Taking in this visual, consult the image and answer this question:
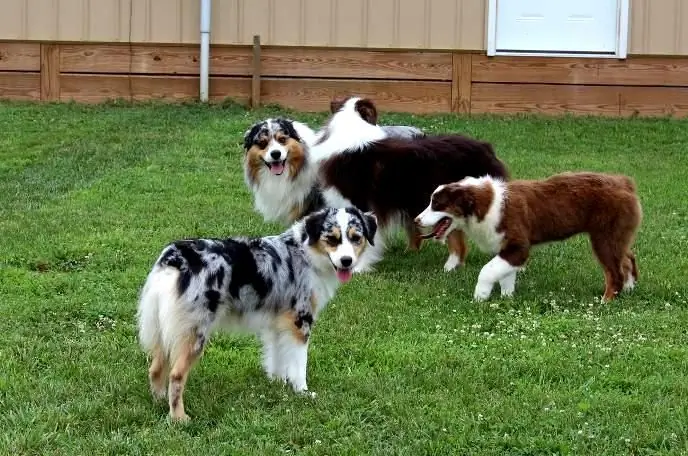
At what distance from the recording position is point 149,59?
15.4 metres

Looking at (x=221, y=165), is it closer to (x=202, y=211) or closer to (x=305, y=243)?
(x=202, y=211)

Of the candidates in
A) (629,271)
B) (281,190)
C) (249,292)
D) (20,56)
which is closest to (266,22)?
(20,56)

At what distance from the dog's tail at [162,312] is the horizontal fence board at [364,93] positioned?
1057cm

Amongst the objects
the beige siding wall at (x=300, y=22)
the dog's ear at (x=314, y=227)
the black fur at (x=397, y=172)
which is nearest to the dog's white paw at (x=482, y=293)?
the black fur at (x=397, y=172)

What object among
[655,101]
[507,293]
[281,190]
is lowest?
[507,293]

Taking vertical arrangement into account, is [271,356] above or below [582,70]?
below

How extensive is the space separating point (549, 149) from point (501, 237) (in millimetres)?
6044

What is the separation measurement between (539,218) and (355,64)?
27.4 ft

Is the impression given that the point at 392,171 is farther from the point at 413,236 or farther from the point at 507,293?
the point at 507,293

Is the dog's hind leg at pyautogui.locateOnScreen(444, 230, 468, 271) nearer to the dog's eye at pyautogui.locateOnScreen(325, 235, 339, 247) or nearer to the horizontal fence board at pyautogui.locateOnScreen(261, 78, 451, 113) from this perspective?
the dog's eye at pyautogui.locateOnScreen(325, 235, 339, 247)

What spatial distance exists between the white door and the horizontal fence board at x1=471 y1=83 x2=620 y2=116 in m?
0.63

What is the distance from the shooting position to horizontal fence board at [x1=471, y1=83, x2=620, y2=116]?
582 inches

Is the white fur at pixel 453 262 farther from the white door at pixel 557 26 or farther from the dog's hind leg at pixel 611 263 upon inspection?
the white door at pixel 557 26

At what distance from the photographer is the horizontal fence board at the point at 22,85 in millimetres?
15578
